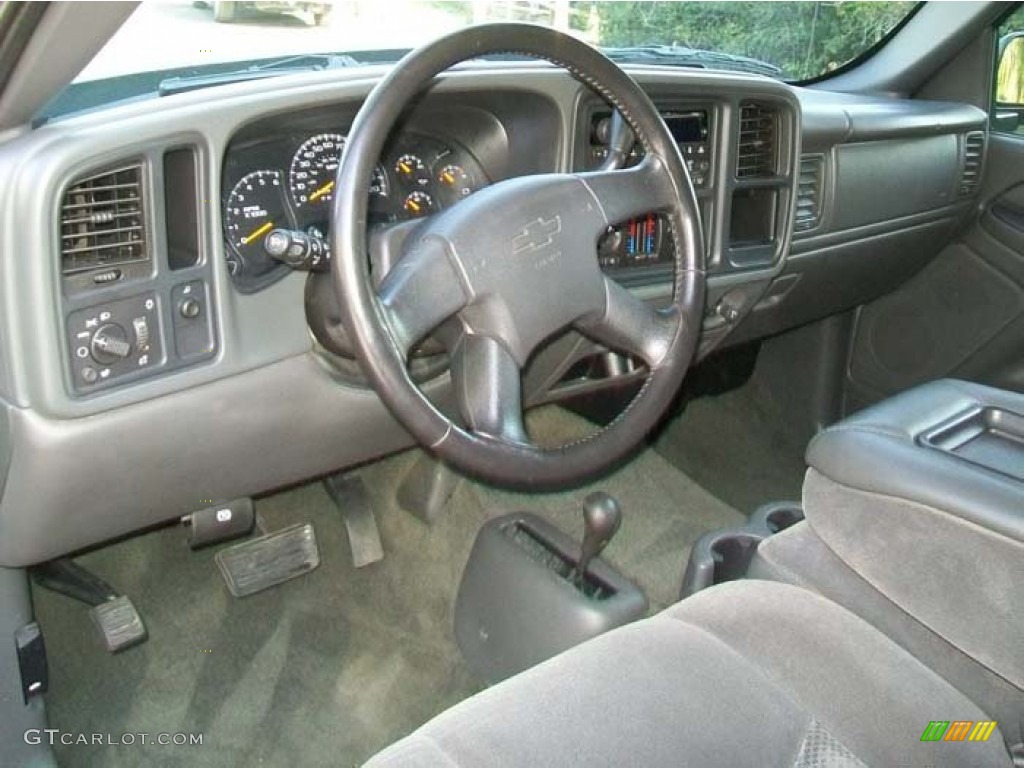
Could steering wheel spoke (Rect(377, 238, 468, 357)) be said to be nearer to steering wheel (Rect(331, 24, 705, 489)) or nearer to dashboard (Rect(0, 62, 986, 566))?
steering wheel (Rect(331, 24, 705, 489))

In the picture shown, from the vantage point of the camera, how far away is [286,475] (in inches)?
70.9

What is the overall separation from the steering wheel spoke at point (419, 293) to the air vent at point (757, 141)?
39.9 inches

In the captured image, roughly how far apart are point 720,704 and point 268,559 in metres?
1.28

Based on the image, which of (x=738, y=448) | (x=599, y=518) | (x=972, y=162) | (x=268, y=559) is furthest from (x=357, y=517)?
(x=972, y=162)

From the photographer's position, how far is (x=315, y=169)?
5.32 feet

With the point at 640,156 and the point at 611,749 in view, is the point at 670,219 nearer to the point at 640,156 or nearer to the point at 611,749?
the point at 640,156

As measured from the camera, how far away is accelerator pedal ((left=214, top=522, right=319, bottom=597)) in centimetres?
217

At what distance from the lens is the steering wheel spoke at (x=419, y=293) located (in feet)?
4.26

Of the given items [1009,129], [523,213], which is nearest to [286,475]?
[523,213]

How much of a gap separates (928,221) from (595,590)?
4.87 feet

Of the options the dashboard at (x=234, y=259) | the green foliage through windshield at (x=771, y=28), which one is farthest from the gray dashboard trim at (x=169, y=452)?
the green foliage through windshield at (x=771, y=28)

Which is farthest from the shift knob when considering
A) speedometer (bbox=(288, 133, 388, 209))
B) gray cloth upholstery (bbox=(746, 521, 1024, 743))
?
speedometer (bbox=(288, 133, 388, 209))

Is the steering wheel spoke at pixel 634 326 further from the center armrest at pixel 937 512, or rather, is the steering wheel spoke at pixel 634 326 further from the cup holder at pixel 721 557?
the cup holder at pixel 721 557

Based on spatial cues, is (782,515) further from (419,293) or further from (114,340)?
(114,340)
